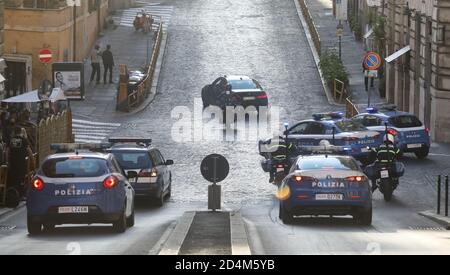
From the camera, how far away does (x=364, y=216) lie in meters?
26.4

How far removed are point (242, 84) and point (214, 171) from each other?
26.4m

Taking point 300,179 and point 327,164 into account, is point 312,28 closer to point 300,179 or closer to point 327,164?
point 327,164

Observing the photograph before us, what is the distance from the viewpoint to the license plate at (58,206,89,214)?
919 inches

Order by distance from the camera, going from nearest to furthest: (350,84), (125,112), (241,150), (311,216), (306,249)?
(306,249), (311,216), (241,150), (125,112), (350,84)

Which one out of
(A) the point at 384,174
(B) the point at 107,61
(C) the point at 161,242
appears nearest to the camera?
(C) the point at 161,242

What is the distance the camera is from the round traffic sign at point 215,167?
95.5 feet

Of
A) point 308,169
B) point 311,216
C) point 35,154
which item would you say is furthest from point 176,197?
point 308,169

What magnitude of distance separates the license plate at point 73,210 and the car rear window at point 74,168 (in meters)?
0.52

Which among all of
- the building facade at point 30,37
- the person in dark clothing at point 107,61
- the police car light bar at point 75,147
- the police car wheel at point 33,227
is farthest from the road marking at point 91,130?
the police car wheel at point 33,227

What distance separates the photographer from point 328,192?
2583 cm

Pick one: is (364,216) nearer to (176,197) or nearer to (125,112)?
(176,197)

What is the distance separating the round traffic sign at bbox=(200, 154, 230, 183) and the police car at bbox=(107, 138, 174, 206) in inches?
106

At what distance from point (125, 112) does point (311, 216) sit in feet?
88.3

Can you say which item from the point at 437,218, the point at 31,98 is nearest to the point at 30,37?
the point at 31,98
